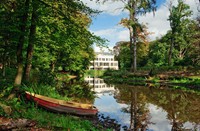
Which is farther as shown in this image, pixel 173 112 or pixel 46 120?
pixel 173 112

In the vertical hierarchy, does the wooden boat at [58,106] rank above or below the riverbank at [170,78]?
below

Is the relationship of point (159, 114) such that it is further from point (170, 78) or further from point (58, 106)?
point (170, 78)

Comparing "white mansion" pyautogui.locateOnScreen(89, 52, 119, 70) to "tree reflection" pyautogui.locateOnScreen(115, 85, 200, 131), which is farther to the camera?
"white mansion" pyautogui.locateOnScreen(89, 52, 119, 70)

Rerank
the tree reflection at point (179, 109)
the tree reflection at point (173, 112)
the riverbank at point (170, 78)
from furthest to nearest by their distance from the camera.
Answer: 1. the riverbank at point (170, 78)
2. the tree reflection at point (179, 109)
3. the tree reflection at point (173, 112)

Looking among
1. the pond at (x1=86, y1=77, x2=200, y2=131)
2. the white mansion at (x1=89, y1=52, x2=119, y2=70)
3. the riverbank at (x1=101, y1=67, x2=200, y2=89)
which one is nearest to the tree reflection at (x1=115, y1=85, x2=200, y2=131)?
the pond at (x1=86, y1=77, x2=200, y2=131)

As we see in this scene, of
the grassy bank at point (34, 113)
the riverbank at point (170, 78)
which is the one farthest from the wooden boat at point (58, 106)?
the riverbank at point (170, 78)

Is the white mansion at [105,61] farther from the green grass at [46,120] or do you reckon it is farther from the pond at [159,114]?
the green grass at [46,120]

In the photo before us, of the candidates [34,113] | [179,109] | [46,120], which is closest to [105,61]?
[179,109]

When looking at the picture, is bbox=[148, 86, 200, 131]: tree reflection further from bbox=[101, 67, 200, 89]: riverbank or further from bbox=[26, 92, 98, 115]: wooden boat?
bbox=[101, 67, 200, 89]: riverbank

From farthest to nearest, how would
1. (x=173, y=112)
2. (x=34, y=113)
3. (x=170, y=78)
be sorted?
1. (x=170, y=78)
2. (x=173, y=112)
3. (x=34, y=113)

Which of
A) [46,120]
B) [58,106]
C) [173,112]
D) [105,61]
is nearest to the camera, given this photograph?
[46,120]

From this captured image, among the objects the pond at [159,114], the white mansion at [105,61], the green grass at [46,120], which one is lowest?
the pond at [159,114]

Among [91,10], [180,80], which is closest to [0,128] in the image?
[91,10]

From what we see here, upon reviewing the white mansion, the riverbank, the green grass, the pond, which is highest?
the white mansion
